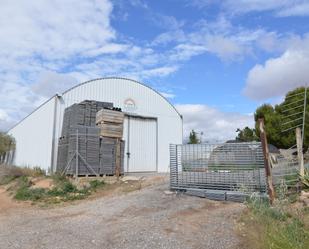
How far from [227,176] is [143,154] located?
12.7m

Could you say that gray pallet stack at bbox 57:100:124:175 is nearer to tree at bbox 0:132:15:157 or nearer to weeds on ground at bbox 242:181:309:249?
weeds on ground at bbox 242:181:309:249

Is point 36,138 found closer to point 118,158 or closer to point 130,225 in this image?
point 118,158

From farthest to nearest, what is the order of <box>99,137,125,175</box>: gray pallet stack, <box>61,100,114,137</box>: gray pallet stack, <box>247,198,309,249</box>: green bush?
<box>61,100,114,137</box>: gray pallet stack, <box>99,137,125,175</box>: gray pallet stack, <box>247,198,309,249</box>: green bush

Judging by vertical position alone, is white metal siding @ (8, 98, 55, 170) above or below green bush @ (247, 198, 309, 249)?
above

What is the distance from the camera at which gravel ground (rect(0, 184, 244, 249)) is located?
723 centimetres

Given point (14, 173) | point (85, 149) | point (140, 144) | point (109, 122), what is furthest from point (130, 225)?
point (140, 144)

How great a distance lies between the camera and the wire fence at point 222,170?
10.9 metres

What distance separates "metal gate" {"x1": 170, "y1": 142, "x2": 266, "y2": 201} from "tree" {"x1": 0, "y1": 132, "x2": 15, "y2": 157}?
72.3 ft

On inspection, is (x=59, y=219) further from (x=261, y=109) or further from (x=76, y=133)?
(x=261, y=109)

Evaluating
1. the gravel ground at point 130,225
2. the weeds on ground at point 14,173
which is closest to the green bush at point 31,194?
the gravel ground at point 130,225

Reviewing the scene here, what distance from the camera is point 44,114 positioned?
77.5 feet

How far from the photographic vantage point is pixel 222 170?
12.2 metres

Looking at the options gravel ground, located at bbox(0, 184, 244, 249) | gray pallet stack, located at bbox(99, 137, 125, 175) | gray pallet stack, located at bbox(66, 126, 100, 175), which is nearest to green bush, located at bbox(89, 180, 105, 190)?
gray pallet stack, located at bbox(66, 126, 100, 175)

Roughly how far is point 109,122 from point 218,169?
27.5 feet
